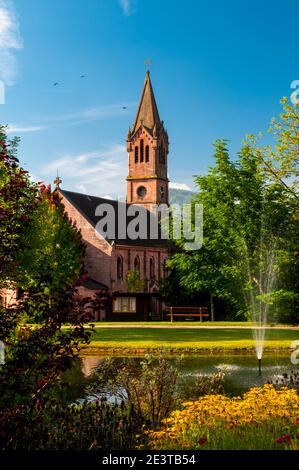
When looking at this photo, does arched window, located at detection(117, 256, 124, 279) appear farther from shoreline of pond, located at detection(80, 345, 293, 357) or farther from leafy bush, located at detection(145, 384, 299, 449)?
leafy bush, located at detection(145, 384, 299, 449)

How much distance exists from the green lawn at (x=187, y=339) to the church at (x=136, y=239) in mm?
12510

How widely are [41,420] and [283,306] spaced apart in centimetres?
4152

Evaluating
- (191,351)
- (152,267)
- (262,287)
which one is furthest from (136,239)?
(191,351)

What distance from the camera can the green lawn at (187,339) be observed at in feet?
103

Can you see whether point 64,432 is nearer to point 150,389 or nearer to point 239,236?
point 150,389

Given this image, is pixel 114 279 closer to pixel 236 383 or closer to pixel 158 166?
pixel 158 166

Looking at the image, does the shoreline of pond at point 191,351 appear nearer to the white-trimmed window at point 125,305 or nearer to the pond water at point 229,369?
the pond water at point 229,369

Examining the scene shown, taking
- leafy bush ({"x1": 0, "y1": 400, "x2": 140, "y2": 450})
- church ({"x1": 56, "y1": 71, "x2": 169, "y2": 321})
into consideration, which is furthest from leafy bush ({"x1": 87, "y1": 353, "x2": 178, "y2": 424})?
church ({"x1": 56, "y1": 71, "x2": 169, "y2": 321})

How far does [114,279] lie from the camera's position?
73938 millimetres

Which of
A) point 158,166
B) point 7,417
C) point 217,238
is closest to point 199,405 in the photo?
point 7,417

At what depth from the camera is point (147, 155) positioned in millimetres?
99875

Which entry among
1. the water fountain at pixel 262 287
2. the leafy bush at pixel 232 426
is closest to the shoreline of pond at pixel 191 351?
the water fountain at pixel 262 287

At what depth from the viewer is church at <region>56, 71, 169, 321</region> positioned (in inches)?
2685

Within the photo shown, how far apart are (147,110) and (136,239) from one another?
2865 centimetres
